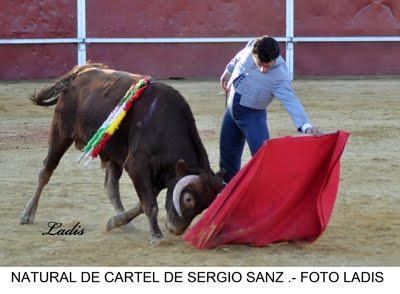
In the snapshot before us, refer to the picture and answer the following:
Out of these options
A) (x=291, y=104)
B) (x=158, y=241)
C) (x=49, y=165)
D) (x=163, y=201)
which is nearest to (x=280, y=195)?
(x=291, y=104)

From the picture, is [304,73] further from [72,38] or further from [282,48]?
[72,38]

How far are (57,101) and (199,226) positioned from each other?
1.44 m

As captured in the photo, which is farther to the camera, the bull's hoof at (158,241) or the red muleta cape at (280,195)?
the bull's hoof at (158,241)

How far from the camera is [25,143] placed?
28.0 ft

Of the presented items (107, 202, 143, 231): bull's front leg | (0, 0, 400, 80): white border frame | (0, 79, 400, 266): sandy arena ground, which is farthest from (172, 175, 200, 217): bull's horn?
(0, 0, 400, 80): white border frame

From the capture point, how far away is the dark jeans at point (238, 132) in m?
5.25

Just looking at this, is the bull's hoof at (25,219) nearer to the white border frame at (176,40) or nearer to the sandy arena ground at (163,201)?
the sandy arena ground at (163,201)

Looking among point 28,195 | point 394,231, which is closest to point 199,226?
point 394,231

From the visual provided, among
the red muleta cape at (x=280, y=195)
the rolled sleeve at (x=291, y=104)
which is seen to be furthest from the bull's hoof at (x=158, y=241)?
the rolled sleeve at (x=291, y=104)

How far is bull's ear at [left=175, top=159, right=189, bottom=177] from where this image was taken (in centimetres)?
491

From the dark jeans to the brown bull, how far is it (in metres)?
0.27

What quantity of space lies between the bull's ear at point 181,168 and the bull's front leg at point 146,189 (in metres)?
0.21

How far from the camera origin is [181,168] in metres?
4.93

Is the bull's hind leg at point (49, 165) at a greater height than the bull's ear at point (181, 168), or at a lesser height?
lesser
